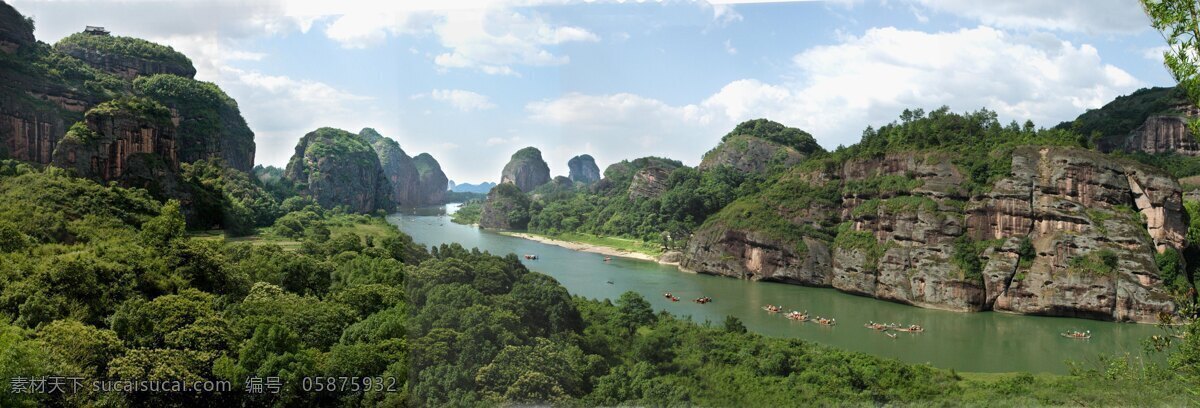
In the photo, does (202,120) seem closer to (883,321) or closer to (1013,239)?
(883,321)

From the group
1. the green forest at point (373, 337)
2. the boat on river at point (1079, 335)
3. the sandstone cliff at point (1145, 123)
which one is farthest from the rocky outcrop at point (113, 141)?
the sandstone cliff at point (1145, 123)

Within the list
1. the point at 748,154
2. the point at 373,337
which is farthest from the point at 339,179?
the point at 748,154

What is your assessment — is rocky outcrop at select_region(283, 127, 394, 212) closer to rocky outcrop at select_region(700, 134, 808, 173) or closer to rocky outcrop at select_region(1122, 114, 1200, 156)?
rocky outcrop at select_region(700, 134, 808, 173)

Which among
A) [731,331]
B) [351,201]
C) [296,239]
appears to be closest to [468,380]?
[731,331]

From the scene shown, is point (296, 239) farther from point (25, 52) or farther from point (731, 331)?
point (731, 331)

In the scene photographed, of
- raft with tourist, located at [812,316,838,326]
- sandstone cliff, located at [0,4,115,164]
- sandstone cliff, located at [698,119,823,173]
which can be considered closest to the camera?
sandstone cliff, located at [0,4,115,164]

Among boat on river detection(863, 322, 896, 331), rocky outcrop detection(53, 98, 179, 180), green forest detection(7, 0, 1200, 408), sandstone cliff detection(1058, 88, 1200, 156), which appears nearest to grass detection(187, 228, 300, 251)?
green forest detection(7, 0, 1200, 408)

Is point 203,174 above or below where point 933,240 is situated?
above
